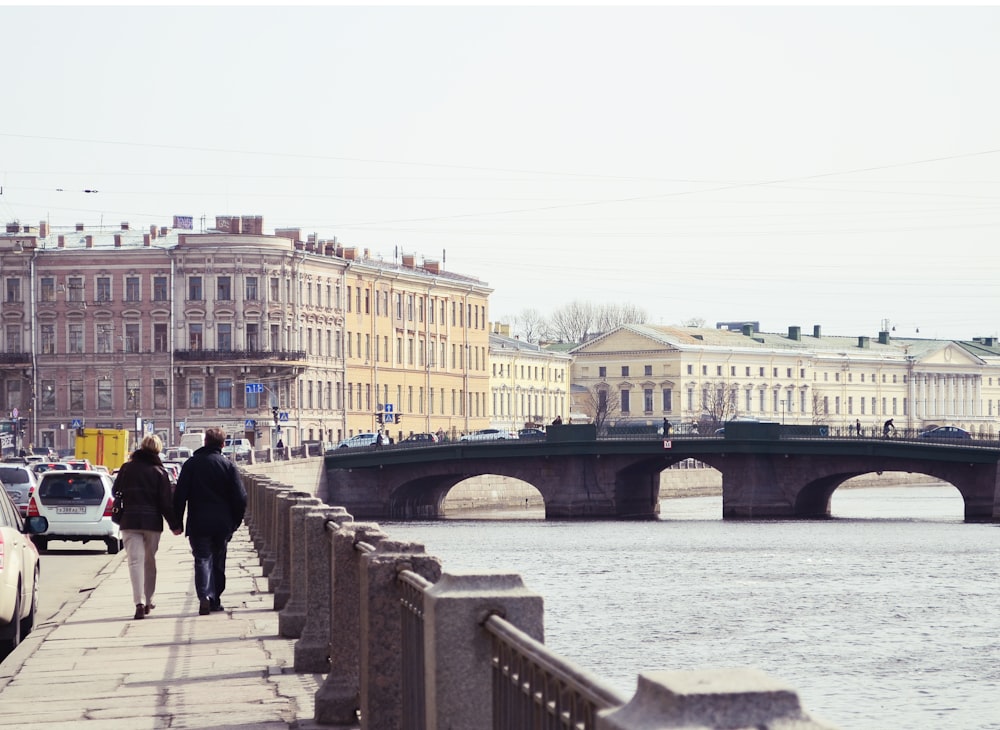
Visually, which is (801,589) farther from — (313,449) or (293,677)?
(313,449)

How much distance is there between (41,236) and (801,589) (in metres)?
74.0

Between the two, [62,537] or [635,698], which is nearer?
[635,698]

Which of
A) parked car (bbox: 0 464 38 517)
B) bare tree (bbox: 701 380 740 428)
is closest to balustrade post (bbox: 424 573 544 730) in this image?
parked car (bbox: 0 464 38 517)

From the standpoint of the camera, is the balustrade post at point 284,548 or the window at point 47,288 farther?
the window at point 47,288

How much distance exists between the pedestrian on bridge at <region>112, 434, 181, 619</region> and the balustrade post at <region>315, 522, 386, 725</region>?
6.78 m

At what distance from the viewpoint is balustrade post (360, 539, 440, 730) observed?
25.6ft

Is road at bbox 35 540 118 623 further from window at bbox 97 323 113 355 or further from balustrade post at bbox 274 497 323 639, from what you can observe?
window at bbox 97 323 113 355

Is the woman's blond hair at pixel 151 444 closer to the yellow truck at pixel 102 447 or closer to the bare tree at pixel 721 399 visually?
the yellow truck at pixel 102 447

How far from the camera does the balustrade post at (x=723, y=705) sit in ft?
11.0

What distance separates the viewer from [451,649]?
5.87 m

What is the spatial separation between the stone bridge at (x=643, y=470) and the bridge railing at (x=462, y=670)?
66.0m

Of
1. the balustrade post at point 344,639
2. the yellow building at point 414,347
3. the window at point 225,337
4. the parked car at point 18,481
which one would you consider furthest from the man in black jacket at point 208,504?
the window at point 225,337

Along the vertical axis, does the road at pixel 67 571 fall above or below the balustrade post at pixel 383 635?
below

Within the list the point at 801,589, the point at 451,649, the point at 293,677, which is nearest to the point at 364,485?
the point at 801,589
